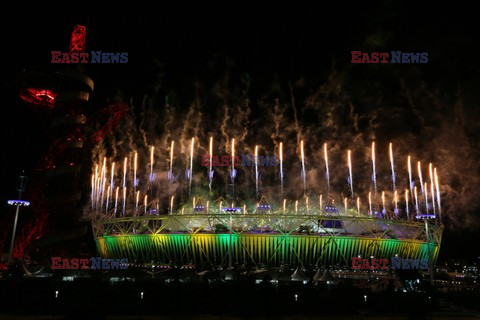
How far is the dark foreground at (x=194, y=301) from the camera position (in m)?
19.9

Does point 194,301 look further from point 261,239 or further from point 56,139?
point 56,139

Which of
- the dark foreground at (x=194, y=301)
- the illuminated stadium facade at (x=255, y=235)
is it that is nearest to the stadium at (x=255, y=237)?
the illuminated stadium facade at (x=255, y=235)

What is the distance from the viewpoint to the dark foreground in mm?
19938

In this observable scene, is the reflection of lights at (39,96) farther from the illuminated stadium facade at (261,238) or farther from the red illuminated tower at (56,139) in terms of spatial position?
the illuminated stadium facade at (261,238)

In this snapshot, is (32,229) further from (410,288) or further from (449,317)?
(449,317)

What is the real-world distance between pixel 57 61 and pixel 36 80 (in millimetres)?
3698

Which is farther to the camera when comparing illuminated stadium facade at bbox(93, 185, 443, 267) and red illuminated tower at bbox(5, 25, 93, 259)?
illuminated stadium facade at bbox(93, 185, 443, 267)

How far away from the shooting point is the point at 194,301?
20.7 metres

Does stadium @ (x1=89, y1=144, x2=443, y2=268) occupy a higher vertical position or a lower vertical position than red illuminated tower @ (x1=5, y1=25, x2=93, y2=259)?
lower

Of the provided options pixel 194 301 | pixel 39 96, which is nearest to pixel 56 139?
pixel 39 96

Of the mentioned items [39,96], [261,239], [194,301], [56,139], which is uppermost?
[39,96]

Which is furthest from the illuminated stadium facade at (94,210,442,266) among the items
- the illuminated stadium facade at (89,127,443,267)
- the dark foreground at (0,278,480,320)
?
the dark foreground at (0,278,480,320)

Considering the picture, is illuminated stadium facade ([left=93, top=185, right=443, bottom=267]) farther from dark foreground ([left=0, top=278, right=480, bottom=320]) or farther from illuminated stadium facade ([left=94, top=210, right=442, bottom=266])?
dark foreground ([left=0, top=278, right=480, bottom=320])

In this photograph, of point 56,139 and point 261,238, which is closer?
point 261,238
